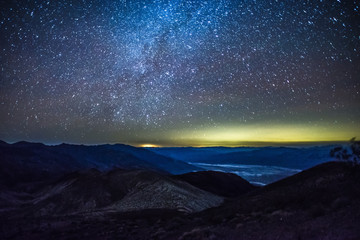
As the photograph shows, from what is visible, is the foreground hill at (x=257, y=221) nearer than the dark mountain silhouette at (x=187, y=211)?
→ Yes

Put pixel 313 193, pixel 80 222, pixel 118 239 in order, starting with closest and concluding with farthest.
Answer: pixel 118 239, pixel 313 193, pixel 80 222

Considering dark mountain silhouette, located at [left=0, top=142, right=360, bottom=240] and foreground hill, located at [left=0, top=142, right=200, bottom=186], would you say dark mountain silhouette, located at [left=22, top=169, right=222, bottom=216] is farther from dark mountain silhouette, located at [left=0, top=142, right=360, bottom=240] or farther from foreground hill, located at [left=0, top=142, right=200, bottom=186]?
foreground hill, located at [left=0, top=142, right=200, bottom=186]

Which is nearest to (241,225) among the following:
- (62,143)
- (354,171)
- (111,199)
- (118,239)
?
(118,239)

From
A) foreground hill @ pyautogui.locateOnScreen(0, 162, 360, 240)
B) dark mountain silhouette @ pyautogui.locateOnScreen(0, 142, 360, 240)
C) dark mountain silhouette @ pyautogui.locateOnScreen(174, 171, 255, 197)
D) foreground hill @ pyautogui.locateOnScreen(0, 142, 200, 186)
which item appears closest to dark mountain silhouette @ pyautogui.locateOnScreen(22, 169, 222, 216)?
dark mountain silhouette @ pyautogui.locateOnScreen(0, 142, 360, 240)

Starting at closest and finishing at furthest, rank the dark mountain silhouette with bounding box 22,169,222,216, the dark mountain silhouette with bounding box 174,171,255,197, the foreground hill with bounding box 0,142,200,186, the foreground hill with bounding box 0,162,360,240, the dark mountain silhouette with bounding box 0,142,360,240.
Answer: the foreground hill with bounding box 0,162,360,240 → the dark mountain silhouette with bounding box 0,142,360,240 → the dark mountain silhouette with bounding box 22,169,222,216 → the dark mountain silhouette with bounding box 174,171,255,197 → the foreground hill with bounding box 0,142,200,186

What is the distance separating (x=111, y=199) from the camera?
Answer: 38.7 meters

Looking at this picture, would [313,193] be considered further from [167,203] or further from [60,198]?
[60,198]

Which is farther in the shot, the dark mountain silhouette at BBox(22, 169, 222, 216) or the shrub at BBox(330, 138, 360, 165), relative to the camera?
the dark mountain silhouette at BBox(22, 169, 222, 216)

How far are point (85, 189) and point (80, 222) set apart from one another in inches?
753

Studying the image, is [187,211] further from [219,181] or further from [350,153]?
[219,181]

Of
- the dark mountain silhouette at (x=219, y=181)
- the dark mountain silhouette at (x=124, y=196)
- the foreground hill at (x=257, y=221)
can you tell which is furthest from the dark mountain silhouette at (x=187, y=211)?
the dark mountain silhouette at (x=219, y=181)

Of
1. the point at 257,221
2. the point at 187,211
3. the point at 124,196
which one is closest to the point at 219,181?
the point at 124,196

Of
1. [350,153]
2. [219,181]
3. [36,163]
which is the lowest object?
[219,181]

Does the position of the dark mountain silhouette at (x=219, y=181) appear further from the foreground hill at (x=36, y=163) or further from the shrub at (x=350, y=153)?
the foreground hill at (x=36, y=163)
